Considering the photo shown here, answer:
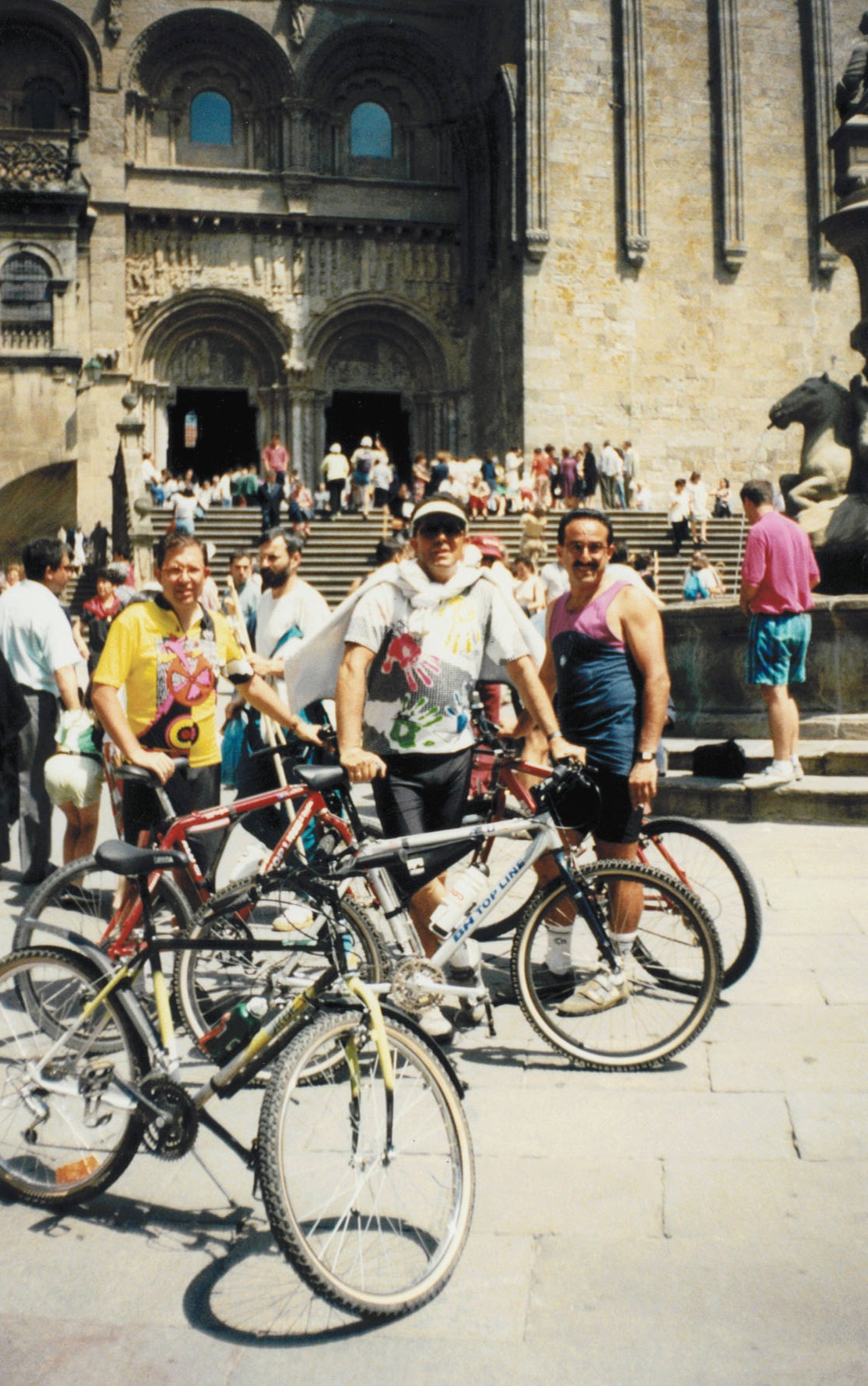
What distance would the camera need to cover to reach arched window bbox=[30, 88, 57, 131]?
30688 millimetres

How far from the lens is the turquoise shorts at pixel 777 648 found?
7.63m

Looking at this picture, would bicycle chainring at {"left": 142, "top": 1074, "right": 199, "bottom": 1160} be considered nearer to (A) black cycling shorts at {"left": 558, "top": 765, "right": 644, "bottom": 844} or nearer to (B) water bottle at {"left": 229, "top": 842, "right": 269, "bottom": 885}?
(B) water bottle at {"left": 229, "top": 842, "right": 269, "bottom": 885}

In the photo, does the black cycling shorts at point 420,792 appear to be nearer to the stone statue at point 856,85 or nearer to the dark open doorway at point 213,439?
the stone statue at point 856,85

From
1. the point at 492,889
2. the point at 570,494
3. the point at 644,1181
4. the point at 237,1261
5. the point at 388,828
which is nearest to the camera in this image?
the point at 237,1261

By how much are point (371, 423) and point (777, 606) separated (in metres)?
26.7

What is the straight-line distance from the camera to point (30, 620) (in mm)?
6684

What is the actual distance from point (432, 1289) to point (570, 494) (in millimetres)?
23785

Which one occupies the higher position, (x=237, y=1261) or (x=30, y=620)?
(x=30, y=620)

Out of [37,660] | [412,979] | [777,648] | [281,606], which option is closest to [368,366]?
[777,648]

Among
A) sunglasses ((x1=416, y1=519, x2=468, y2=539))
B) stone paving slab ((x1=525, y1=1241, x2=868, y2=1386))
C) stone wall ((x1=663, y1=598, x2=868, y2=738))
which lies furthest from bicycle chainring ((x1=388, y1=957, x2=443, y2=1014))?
stone wall ((x1=663, y1=598, x2=868, y2=738))

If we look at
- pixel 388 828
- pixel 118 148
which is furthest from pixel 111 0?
pixel 388 828

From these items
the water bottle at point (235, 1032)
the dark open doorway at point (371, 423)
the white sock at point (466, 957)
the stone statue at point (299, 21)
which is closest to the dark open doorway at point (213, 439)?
the dark open doorway at point (371, 423)

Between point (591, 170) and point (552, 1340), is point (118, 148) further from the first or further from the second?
point (552, 1340)

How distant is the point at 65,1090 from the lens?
3.16 metres
